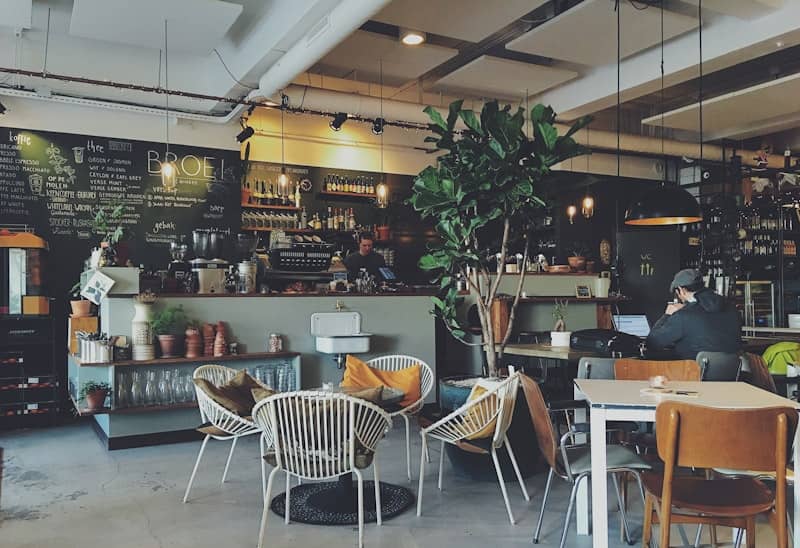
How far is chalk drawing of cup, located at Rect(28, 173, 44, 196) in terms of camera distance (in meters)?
7.34

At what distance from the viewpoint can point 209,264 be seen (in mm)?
6438

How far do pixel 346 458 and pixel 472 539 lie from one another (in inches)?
32.6

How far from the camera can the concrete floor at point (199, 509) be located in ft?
12.0

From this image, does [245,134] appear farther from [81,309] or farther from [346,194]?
[81,309]

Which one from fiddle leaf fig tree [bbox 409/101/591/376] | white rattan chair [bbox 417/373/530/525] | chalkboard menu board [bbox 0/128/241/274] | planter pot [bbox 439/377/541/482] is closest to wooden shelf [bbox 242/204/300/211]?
chalkboard menu board [bbox 0/128/241/274]

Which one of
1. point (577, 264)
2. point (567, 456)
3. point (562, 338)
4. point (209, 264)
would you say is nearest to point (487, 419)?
point (567, 456)

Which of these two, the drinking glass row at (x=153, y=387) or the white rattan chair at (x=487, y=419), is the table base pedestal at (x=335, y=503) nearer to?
the white rattan chair at (x=487, y=419)

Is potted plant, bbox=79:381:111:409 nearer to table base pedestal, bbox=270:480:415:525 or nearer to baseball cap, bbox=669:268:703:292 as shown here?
table base pedestal, bbox=270:480:415:525

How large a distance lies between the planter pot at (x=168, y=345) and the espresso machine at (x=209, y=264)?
0.67m

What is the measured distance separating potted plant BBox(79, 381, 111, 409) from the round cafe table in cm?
204

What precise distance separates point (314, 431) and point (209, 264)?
3391mm

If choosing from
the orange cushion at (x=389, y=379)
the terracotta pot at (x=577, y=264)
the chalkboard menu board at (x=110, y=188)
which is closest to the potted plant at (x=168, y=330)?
the chalkboard menu board at (x=110, y=188)

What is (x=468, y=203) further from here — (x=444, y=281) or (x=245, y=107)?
(x=245, y=107)

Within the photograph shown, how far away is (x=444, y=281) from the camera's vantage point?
194 inches
